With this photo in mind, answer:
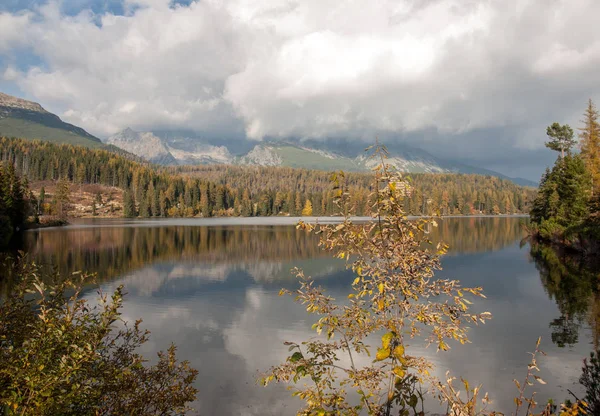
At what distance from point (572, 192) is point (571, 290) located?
3599 cm

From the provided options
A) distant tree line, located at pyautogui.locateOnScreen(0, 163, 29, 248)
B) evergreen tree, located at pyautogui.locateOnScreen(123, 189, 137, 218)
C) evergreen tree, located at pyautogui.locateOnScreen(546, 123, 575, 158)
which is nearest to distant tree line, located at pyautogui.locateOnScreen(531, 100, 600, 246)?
evergreen tree, located at pyautogui.locateOnScreen(546, 123, 575, 158)

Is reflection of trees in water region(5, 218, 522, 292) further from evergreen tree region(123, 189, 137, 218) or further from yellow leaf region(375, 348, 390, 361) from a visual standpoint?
evergreen tree region(123, 189, 137, 218)

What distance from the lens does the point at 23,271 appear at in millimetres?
6770

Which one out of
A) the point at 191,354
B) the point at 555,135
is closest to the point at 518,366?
the point at 191,354

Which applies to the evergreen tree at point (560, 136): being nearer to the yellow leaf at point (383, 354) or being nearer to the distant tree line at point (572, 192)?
the distant tree line at point (572, 192)

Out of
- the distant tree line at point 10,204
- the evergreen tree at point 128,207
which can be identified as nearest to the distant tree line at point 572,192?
the distant tree line at point 10,204

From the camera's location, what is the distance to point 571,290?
31.3 m

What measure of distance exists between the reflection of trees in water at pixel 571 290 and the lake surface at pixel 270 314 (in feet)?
0.31

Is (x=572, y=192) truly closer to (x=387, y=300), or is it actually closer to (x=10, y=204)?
(x=387, y=300)

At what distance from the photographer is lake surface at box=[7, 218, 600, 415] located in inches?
615

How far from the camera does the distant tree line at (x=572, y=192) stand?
49491 millimetres

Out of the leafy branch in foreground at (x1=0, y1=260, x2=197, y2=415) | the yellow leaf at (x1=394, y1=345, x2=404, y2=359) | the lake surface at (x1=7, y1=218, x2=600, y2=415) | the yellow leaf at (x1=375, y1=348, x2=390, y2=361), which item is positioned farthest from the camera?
the lake surface at (x1=7, y1=218, x2=600, y2=415)

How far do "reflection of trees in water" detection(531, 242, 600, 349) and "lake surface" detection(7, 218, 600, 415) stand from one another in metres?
0.09

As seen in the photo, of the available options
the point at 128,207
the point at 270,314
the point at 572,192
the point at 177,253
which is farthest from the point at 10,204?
the point at 128,207
